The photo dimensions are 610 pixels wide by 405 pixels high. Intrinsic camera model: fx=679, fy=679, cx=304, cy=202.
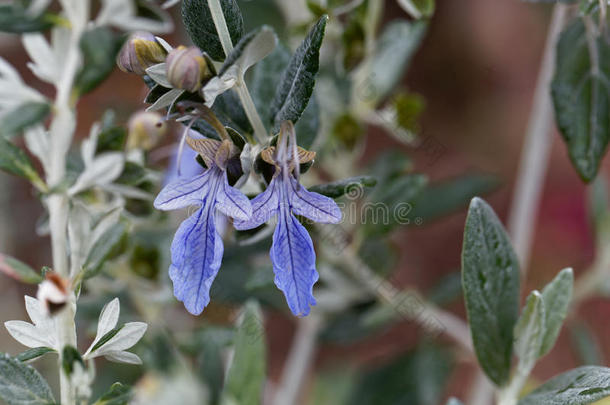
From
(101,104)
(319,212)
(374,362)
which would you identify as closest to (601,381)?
(319,212)

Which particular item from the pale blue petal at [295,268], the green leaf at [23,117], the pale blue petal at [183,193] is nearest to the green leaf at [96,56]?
the green leaf at [23,117]

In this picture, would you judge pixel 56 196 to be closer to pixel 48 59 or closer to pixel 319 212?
pixel 48 59

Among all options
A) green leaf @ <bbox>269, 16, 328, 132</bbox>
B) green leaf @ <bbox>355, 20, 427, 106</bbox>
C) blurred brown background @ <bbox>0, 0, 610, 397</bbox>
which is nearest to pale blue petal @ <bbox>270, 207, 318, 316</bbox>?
green leaf @ <bbox>269, 16, 328, 132</bbox>

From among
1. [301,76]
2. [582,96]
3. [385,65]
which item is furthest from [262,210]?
[385,65]

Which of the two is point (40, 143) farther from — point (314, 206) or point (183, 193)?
point (314, 206)

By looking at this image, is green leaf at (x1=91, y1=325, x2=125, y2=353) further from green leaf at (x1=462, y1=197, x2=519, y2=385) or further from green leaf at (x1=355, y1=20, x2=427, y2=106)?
green leaf at (x1=355, y1=20, x2=427, y2=106)

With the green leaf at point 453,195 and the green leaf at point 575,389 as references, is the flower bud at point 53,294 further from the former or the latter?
Answer: the green leaf at point 453,195
